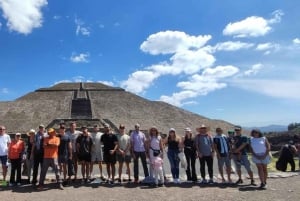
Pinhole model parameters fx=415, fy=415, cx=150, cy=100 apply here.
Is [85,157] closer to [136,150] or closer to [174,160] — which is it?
[136,150]

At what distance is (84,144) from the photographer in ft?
40.7

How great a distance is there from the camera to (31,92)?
61500 mm

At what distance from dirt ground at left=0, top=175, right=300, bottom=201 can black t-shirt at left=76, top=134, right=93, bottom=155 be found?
3.19 feet

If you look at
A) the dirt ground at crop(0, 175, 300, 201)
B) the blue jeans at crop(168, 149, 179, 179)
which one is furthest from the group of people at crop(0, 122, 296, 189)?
the dirt ground at crop(0, 175, 300, 201)

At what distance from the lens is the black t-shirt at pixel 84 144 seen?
1234 centimetres

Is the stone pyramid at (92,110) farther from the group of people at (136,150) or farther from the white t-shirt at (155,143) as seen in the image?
the white t-shirt at (155,143)

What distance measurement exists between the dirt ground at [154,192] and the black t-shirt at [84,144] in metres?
0.97

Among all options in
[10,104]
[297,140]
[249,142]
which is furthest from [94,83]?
[249,142]

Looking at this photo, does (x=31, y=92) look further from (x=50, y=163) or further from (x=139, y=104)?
(x=50, y=163)

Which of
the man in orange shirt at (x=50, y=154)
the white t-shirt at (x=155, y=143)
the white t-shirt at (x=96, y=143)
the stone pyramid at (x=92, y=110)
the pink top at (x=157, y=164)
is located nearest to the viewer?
the man in orange shirt at (x=50, y=154)

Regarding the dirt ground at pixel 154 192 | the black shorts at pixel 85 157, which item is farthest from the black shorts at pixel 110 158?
the dirt ground at pixel 154 192

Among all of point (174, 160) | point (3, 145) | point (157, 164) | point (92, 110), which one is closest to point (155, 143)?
point (157, 164)

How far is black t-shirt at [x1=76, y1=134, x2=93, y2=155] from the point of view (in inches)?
486

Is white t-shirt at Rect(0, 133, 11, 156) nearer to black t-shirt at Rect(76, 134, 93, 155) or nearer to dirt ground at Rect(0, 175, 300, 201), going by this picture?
dirt ground at Rect(0, 175, 300, 201)
